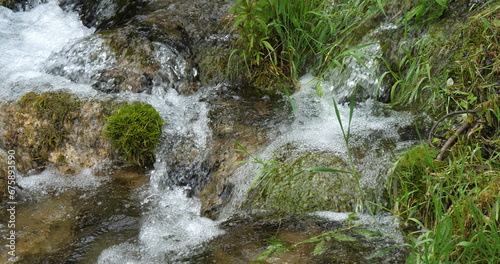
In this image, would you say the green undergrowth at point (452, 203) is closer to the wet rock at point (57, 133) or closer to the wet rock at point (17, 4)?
the wet rock at point (57, 133)

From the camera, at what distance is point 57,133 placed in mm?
4242

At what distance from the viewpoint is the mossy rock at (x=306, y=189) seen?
2.92m

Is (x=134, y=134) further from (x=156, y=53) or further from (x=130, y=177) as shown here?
(x=156, y=53)

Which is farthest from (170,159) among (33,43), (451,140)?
(33,43)

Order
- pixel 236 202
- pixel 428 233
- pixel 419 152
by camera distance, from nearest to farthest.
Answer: pixel 428 233 < pixel 419 152 < pixel 236 202

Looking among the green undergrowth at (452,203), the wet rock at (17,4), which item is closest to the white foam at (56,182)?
the green undergrowth at (452,203)

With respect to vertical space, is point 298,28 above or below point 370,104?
above

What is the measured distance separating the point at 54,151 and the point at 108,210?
1.17m

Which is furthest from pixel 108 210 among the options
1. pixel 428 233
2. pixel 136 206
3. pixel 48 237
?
pixel 428 233

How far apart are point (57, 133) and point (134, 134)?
984mm

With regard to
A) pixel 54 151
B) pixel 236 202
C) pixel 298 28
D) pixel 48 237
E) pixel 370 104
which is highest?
pixel 298 28

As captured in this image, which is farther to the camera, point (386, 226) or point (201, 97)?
point (201, 97)

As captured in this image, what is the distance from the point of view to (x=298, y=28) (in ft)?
13.5

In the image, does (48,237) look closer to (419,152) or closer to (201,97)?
(201,97)
